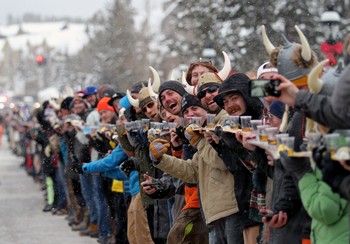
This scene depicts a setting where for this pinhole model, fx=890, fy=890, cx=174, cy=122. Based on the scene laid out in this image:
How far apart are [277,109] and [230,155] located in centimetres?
98

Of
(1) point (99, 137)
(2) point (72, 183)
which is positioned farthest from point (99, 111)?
(2) point (72, 183)

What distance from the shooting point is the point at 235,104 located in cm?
692

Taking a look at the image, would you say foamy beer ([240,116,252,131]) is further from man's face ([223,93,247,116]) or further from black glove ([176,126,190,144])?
black glove ([176,126,190,144])

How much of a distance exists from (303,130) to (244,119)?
0.80 meters

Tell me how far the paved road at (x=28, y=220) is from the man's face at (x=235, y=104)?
6.20 meters

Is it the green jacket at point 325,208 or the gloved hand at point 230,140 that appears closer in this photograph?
the green jacket at point 325,208

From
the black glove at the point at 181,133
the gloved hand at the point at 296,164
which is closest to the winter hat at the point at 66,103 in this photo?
the black glove at the point at 181,133

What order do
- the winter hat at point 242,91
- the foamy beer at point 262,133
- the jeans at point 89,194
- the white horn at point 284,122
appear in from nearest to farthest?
the foamy beer at point 262,133 < the white horn at point 284,122 < the winter hat at point 242,91 < the jeans at point 89,194

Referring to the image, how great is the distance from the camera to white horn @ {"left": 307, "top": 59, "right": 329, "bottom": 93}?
4.91m

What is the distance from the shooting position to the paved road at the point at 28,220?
12953 millimetres

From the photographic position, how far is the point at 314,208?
4.92 m

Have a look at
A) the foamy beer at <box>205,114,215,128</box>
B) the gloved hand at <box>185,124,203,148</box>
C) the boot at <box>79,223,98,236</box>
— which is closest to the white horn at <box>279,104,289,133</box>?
the foamy beer at <box>205,114,215,128</box>

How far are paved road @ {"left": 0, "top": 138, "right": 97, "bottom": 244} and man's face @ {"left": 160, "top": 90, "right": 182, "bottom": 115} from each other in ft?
15.5

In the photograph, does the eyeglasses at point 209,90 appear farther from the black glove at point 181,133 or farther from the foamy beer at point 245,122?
the foamy beer at point 245,122
